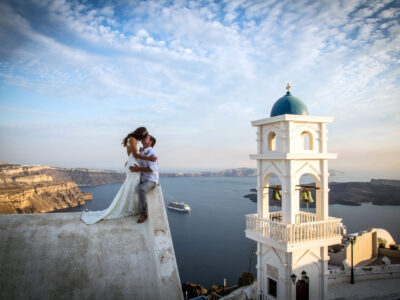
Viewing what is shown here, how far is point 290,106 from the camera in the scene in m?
7.08

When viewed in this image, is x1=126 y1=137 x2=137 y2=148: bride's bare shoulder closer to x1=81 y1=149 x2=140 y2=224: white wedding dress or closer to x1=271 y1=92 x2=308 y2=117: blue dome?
x1=81 y1=149 x2=140 y2=224: white wedding dress

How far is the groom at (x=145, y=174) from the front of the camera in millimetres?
3123

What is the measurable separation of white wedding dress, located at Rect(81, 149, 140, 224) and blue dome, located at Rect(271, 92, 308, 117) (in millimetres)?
5039

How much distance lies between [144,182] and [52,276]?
137 centimetres

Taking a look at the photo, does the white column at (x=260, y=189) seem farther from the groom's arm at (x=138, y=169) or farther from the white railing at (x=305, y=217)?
the groom's arm at (x=138, y=169)

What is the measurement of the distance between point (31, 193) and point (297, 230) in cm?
6812

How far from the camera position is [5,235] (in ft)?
8.14

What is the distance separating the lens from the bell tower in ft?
21.7

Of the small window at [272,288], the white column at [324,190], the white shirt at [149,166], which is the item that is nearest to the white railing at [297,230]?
the white column at [324,190]

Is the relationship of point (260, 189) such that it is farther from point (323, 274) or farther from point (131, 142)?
point (131, 142)

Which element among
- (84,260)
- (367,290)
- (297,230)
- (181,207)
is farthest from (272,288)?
(181,207)

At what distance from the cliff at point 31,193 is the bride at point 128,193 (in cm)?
5745

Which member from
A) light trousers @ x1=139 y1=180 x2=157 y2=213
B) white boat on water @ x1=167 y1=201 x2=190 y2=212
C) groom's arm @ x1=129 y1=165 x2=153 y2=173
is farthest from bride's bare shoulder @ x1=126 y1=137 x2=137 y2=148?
white boat on water @ x1=167 y1=201 x2=190 y2=212

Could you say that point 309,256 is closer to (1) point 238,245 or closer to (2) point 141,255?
(2) point 141,255
